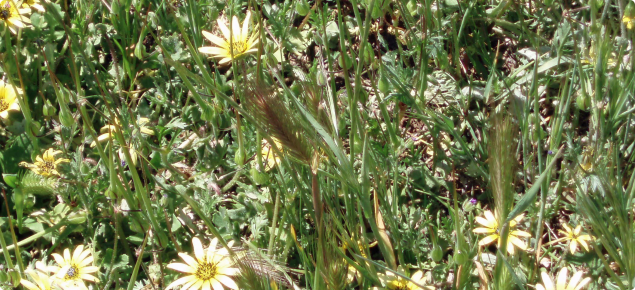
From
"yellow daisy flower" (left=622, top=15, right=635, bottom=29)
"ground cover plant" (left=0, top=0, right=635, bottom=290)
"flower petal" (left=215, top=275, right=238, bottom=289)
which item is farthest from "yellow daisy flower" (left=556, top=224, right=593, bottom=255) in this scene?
"flower petal" (left=215, top=275, right=238, bottom=289)

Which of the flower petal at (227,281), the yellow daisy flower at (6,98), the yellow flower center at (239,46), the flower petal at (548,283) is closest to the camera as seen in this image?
the flower petal at (548,283)

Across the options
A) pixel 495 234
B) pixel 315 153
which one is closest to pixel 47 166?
pixel 315 153

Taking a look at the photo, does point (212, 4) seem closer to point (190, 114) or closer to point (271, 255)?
point (190, 114)

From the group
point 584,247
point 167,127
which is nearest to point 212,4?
point 167,127

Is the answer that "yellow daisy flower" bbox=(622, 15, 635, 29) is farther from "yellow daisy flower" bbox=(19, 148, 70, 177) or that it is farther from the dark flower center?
the dark flower center

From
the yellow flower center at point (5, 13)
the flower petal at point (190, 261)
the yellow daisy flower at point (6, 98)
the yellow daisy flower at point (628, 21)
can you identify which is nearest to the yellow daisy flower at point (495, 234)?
the yellow daisy flower at point (628, 21)

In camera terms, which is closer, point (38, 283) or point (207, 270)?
point (38, 283)

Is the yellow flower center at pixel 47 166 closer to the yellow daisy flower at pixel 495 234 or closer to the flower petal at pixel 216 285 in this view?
the flower petal at pixel 216 285

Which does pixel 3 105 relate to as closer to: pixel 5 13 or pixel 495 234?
pixel 5 13
